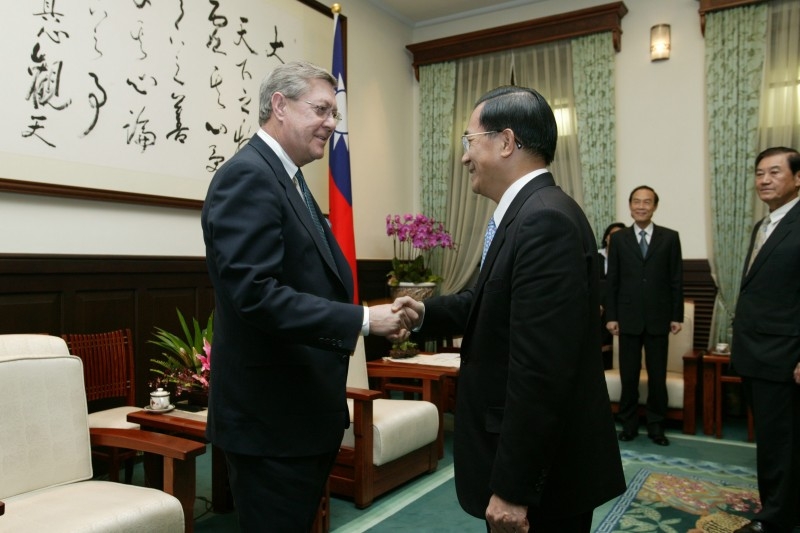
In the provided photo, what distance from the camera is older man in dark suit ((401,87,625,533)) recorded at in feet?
3.92

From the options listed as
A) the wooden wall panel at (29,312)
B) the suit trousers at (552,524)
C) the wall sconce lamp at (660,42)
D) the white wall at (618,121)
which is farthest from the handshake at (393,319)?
the wall sconce lamp at (660,42)

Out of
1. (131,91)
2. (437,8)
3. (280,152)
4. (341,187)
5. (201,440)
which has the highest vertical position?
(437,8)

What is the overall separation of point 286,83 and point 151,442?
1.30 m

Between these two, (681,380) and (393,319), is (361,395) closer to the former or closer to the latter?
(393,319)

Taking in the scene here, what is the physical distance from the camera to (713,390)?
171 inches

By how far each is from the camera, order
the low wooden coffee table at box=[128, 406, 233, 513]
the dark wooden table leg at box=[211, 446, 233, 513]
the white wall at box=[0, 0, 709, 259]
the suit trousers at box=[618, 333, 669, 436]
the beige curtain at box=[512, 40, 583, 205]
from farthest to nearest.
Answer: the beige curtain at box=[512, 40, 583, 205] → the white wall at box=[0, 0, 709, 259] → the suit trousers at box=[618, 333, 669, 436] → the dark wooden table leg at box=[211, 446, 233, 513] → the low wooden coffee table at box=[128, 406, 233, 513]

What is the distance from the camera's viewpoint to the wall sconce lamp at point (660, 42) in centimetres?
526

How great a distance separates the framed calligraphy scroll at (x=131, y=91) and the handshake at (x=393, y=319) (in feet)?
7.87

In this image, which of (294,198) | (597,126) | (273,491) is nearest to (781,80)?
(597,126)

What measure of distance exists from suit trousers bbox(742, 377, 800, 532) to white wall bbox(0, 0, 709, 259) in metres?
2.88

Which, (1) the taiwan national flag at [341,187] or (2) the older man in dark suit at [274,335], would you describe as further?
(1) the taiwan national flag at [341,187]

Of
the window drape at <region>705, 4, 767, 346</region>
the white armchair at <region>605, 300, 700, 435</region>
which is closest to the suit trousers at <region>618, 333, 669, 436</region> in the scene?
the white armchair at <region>605, 300, 700, 435</region>

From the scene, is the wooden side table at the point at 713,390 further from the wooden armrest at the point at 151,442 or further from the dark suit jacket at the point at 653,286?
the wooden armrest at the point at 151,442

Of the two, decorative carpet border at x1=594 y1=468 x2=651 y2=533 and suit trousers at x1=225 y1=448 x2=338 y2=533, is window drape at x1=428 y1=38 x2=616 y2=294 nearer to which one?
decorative carpet border at x1=594 y1=468 x2=651 y2=533
